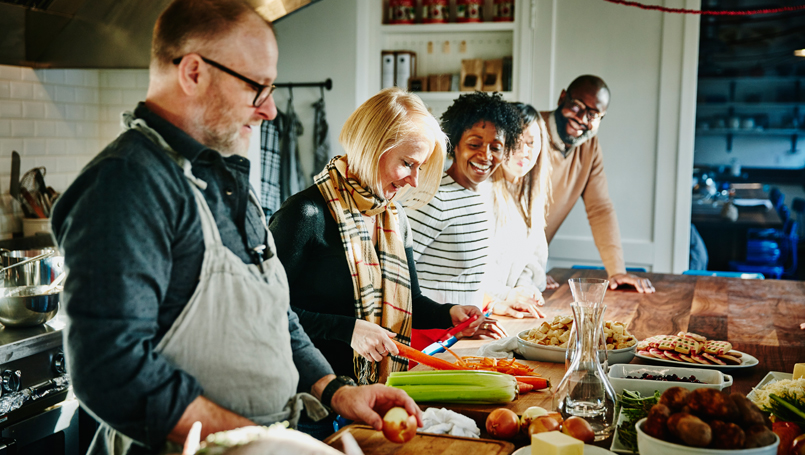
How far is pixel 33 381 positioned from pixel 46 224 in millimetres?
1237

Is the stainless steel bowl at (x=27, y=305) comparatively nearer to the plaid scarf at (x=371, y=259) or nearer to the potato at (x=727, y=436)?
the plaid scarf at (x=371, y=259)

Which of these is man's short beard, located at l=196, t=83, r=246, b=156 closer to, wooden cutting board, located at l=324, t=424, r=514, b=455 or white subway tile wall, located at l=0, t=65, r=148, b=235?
wooden cutting board, located at l=324, t=424, r=514, b=455

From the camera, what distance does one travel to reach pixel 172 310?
104cm

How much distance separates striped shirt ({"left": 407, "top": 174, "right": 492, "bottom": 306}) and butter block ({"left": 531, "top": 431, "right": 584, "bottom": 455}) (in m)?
1.42

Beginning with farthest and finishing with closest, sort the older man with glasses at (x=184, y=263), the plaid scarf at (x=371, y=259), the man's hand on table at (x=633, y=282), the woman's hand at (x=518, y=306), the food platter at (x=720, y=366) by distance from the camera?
the man's hand on table at (x=633, y=282), the woman's hand at (x=518, y=306), the plaid scarf at (x=371, y=259), the food platter at (x=720, y=366), the older man with glasses at (x=184, y=263)

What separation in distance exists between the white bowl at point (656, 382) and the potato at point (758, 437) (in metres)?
0.41

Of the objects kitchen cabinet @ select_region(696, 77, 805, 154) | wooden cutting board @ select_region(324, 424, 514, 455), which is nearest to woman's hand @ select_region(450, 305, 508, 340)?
wooden cutting board @ select_region(324, 424, 514, 455)

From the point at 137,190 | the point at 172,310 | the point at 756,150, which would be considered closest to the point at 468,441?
the point at 172,310

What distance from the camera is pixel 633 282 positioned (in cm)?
322

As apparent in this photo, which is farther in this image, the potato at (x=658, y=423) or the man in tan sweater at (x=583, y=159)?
the man in tan sweater at (x=583, y=159)

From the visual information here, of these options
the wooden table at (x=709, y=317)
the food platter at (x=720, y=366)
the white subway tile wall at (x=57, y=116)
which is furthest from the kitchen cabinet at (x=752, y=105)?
the food platter at (x=720, y=366)

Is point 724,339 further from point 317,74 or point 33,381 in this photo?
point 317,74

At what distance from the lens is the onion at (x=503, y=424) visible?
1314mm

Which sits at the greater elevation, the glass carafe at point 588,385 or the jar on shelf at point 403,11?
the jar on shelf at point 403,11
